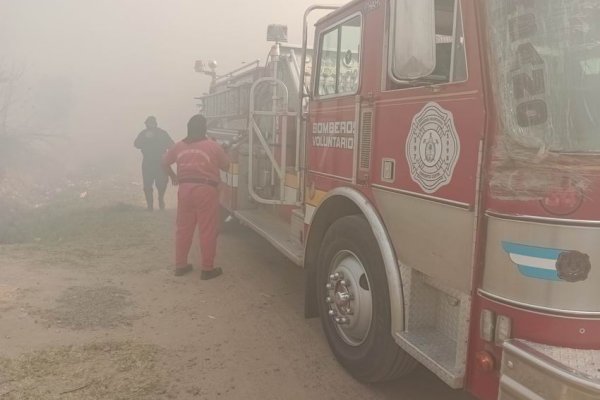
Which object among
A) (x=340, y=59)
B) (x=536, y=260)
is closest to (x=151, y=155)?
(x=340, y=59)

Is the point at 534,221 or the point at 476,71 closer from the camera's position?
the point at 534,221

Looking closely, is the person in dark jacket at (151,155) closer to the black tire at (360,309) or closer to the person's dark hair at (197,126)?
the person's dark hair at (197,126)

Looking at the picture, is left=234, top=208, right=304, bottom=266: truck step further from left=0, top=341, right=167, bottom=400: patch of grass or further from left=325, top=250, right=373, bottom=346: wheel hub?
left=0, top=341, right=167, bottom=400: patch of grass

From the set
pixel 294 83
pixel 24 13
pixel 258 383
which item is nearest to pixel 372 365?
pixel 258 383

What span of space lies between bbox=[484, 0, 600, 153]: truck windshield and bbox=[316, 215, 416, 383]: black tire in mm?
1232

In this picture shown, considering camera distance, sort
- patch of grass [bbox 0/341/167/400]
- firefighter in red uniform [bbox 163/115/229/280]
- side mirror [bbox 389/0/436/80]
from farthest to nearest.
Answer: firefighter in red uniform [bbox 163/115/229/280] → patch of grass [bbox 0/341/167/400] → side mirror [bbox 389/0/436/80]

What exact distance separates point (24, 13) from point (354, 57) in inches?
1359

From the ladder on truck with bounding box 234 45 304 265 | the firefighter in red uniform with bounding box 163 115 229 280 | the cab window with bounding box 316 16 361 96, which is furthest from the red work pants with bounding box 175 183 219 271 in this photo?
the cab window with bounding box 316 16 361 96

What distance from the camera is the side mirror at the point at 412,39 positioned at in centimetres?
267

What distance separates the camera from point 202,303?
16.4ft

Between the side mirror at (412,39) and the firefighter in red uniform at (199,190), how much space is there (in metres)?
3.12

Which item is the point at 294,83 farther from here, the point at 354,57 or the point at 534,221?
the point at 534,221

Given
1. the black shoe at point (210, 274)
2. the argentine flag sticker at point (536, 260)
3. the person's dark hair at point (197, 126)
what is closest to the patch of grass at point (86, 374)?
the black shoe at point (210, 274)

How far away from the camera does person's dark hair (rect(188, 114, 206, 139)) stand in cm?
577
